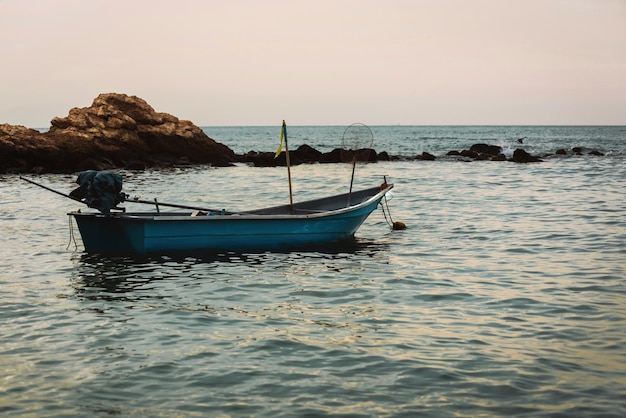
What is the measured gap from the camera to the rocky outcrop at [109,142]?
44250 millimetres

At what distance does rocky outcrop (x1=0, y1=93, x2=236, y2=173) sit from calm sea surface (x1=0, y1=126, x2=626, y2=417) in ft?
83.3

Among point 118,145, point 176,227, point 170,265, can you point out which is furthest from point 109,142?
point 170,265

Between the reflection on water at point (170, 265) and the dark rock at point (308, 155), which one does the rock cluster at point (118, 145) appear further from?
the reflection on water at point (170, 265)

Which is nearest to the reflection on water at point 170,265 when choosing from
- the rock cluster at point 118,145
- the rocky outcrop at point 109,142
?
the rock cluster at point 118,145

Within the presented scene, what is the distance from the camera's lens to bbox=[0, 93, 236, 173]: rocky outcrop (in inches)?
1742

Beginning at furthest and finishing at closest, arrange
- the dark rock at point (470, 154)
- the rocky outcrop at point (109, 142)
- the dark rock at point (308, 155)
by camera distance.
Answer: the dark rock at point (470, 154), the dark rock at point (308, 155), the rocky outcrop at point (109, 142)

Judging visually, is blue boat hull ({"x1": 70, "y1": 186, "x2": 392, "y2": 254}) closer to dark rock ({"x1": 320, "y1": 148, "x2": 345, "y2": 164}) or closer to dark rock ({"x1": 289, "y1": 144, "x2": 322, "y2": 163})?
dark rock ({"x1": 320, "y1": 148, "x2": 345, "y2": 164})

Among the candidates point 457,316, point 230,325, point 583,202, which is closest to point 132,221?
point 230,325

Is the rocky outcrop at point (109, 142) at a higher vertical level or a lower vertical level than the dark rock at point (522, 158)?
higher

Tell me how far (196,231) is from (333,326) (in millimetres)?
6654

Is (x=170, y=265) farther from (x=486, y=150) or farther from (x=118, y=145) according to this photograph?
(x=486, y=150)

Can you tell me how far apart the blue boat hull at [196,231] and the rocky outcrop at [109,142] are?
29.2m

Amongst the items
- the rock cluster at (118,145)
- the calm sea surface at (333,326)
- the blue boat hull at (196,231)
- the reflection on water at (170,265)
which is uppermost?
the rock cluster at (118,145)

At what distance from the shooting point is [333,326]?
34.0 ft
